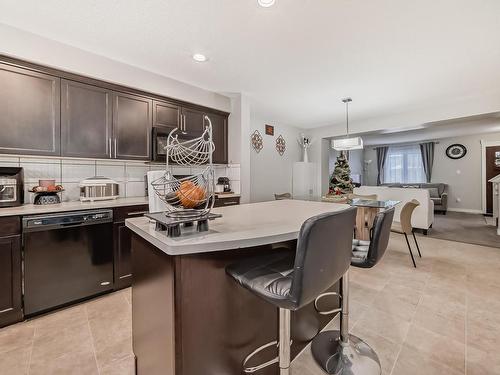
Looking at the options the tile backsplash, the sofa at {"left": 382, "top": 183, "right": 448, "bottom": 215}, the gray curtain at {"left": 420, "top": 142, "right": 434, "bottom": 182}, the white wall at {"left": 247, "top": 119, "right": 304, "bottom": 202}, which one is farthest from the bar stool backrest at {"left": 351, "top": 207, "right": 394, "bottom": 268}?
the gray curtain at {"left": 420, "top": 142, "right": 434, "bottom": 182}

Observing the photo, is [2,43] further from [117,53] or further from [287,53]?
[287,53]

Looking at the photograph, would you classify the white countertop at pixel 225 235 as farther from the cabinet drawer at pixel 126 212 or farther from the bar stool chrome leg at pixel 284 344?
the cabinet drawer at pixel 126 212

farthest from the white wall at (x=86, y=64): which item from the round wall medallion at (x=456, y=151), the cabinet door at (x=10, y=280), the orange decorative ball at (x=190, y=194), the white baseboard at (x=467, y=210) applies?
the white baseboard at (x=467, y=210)

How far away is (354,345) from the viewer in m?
1.51

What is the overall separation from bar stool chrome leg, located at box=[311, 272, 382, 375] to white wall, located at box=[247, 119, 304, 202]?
3400 millimetres

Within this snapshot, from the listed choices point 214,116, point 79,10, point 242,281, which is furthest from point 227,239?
point 214,116

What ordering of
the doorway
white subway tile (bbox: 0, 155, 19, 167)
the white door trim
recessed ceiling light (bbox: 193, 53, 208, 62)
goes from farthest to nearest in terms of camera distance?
the white door trim → the doorway → recessed ceiling light (bbox: 193, 53, 208, 62) → white subway tile (bbox: 0, 155, 19, 167)

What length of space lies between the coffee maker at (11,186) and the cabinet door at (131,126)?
0.82 metres

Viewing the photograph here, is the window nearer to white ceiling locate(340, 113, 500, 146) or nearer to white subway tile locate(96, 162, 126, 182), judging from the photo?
→ white ceiling locate(340, 113, 500, 146)

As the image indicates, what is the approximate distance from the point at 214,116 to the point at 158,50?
129 centimetres

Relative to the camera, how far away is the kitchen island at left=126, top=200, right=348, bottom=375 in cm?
90

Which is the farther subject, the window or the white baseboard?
the window

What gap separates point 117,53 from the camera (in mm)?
2420

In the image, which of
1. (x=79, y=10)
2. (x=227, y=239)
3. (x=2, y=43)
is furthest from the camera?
(x=2, y=43)
